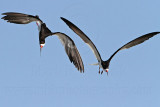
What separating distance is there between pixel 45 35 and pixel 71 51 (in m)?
1.59

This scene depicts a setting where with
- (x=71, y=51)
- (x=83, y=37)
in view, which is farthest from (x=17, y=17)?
(x=83, y=37)

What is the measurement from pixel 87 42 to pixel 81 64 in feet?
4.34

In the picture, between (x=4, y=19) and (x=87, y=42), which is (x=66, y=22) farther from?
(x=4, y=19)

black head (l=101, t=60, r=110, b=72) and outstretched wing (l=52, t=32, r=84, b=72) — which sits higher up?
outstretched wing (l=52, t=32, r=84, b=72)

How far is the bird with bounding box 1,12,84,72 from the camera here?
13.8 m

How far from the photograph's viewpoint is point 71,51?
1455 centimetres

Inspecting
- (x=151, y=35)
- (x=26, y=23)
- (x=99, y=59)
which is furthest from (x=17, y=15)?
(x=151, y=35)

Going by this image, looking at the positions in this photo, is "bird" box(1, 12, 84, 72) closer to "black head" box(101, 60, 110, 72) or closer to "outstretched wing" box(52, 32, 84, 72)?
"outstretched wing" box(52, 32, 84, 72)

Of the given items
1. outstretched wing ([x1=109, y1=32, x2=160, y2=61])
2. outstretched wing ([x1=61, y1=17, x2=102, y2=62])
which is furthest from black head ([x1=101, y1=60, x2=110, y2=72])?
outstretched wing ([x1=109, y1=32, x2=160, y2=61])

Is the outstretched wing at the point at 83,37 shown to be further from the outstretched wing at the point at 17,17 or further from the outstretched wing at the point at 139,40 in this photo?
the outstretched wing at the point at 17,17

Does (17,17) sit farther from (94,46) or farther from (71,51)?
(94,46)

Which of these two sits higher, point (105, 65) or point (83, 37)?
point (83, 37)

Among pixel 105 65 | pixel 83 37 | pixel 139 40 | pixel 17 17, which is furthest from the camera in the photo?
pixel 139 40

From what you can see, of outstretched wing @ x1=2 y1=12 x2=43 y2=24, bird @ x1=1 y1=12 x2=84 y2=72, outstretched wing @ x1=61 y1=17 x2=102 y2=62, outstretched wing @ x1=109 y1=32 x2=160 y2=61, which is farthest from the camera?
outstretched wing @ x1=109 y1=32 x2=160 y2=61
